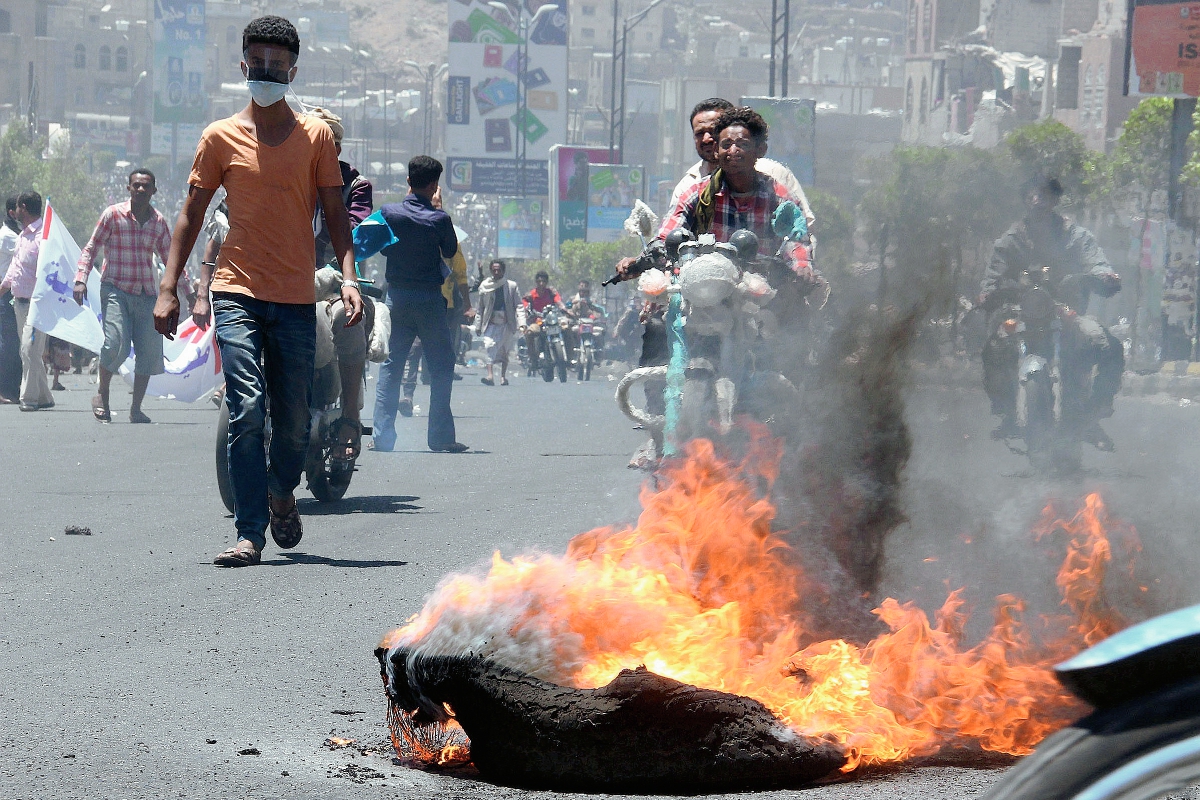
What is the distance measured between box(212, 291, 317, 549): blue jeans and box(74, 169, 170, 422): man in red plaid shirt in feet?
21.8

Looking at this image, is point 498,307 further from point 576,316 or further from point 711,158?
point 711,158

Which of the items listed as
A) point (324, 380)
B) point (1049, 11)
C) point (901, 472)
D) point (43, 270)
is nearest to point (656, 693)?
point (901, 472)

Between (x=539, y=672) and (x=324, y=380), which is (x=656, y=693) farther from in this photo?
(x=324, y=380)

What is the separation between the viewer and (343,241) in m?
6.49

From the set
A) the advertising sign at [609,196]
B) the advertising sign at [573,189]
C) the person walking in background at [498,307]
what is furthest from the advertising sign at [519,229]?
the person walking in background at [498,307]

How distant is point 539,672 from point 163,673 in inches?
57.1

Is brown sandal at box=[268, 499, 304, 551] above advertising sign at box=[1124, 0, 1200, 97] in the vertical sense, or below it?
below

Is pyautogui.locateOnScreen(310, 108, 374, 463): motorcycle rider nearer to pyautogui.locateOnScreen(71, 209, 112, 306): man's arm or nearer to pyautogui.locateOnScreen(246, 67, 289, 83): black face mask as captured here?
pyautogui.locateOnScreen(246, 67, 289, 83): black face mask

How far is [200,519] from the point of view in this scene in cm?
798

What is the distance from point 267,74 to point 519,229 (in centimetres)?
7085

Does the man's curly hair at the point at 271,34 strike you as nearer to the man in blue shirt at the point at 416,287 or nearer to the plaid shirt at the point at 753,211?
the plaid shirt at the point at 753,211

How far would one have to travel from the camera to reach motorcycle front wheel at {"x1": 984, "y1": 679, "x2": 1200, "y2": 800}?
5.90 ft

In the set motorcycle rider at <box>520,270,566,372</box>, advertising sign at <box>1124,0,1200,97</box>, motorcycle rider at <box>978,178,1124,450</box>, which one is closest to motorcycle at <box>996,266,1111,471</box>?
motorcycle rider at <box>978,178,1124,450</box>

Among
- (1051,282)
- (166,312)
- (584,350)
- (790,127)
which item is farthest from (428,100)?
(166,312)
